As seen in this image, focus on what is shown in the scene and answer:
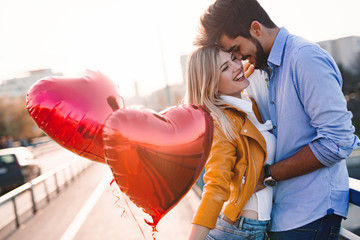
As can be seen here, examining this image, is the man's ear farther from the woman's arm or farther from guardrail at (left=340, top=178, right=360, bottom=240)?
the woman's arm

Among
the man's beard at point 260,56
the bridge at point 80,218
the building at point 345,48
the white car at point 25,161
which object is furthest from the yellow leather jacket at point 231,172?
the building at point 345,48

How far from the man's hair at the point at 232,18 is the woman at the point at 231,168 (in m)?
0.12

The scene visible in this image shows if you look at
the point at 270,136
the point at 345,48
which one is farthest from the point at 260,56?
the point at 345,48

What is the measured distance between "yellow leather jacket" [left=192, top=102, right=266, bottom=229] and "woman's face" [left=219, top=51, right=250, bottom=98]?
27 cm

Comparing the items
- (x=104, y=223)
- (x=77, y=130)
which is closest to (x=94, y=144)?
(x=77, y=130)

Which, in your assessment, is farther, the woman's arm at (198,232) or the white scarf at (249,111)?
the white scarf at (249,111)

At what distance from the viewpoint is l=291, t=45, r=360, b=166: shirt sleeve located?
1.53 metres

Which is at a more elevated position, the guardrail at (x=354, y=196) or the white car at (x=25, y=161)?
the guardrail at (x=354, y=196)

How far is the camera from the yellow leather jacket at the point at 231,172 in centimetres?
167

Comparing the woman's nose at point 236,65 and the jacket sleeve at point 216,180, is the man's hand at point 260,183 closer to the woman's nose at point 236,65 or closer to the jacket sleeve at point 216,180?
the jacket sleeve at point 216,180

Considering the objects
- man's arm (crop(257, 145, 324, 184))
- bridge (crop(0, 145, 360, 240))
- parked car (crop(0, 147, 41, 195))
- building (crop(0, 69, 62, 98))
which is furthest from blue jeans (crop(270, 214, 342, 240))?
building (crop(0, 69, 62, 98))

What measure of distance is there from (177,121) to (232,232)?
749mm

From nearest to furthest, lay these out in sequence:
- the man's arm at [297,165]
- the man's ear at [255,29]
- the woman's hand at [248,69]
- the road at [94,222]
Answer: the man's arm at [297,165]
the man's ear at [255,29]
the woman's hand at [248,69]
the road at [94,222]

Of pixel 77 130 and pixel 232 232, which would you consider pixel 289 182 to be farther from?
pixel 77 130
